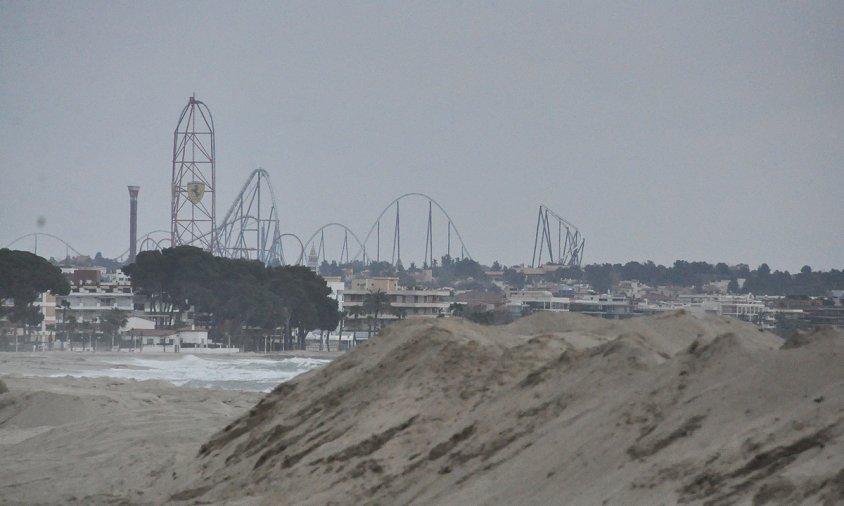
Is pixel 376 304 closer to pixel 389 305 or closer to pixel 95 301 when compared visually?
pixel 389 305

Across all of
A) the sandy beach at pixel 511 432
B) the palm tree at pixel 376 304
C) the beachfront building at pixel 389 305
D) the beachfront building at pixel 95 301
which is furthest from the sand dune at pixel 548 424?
the beachfront building at pixel 95 301

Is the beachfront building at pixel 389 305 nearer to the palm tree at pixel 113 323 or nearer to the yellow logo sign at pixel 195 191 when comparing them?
the yellow logo sign at pixel 195 191

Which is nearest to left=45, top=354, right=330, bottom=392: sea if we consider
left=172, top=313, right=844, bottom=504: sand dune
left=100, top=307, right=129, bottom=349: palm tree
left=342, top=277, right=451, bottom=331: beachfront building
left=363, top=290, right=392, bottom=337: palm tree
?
left=100, top=307, right=129, bottom=349: palm tree

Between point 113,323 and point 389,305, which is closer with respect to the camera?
point 113,323

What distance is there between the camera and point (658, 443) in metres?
9.73

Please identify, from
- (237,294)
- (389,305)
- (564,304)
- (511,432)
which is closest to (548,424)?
(511,432)

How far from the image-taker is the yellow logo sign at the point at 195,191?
12431cm

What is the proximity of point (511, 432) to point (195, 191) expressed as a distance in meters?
115

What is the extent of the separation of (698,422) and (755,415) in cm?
48

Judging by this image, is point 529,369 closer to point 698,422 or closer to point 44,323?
point 698,422

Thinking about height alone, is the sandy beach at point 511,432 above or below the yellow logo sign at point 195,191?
below

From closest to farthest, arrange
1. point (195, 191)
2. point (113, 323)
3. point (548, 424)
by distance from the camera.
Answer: point (548, 424), point (113, 323), point (195, 191)

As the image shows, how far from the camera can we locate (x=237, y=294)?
322 feet

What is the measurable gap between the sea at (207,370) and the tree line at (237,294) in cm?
1331
